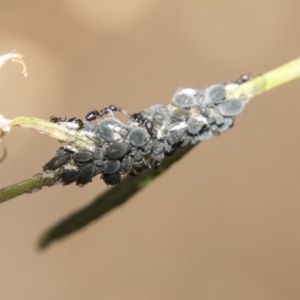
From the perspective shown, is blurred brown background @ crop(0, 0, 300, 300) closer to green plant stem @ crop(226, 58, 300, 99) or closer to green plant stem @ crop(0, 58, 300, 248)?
green plant stem @ crop(0, 58, 300, 248)

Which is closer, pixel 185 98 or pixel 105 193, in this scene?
pixel 185 98

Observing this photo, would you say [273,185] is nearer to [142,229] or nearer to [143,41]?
[142,229]

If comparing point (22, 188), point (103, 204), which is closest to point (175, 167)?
point (103, 204)

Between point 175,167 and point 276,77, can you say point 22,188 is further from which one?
point 175,167

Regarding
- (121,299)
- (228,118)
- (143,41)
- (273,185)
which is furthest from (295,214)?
(228,118)

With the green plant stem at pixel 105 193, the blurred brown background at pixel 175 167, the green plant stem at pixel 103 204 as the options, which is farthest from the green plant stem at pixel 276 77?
the blurred brown background at pixel 175 167

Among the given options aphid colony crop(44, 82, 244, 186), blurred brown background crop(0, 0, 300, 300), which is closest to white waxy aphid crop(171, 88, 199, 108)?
aphid colony crop(44, 82, 244, 186)
